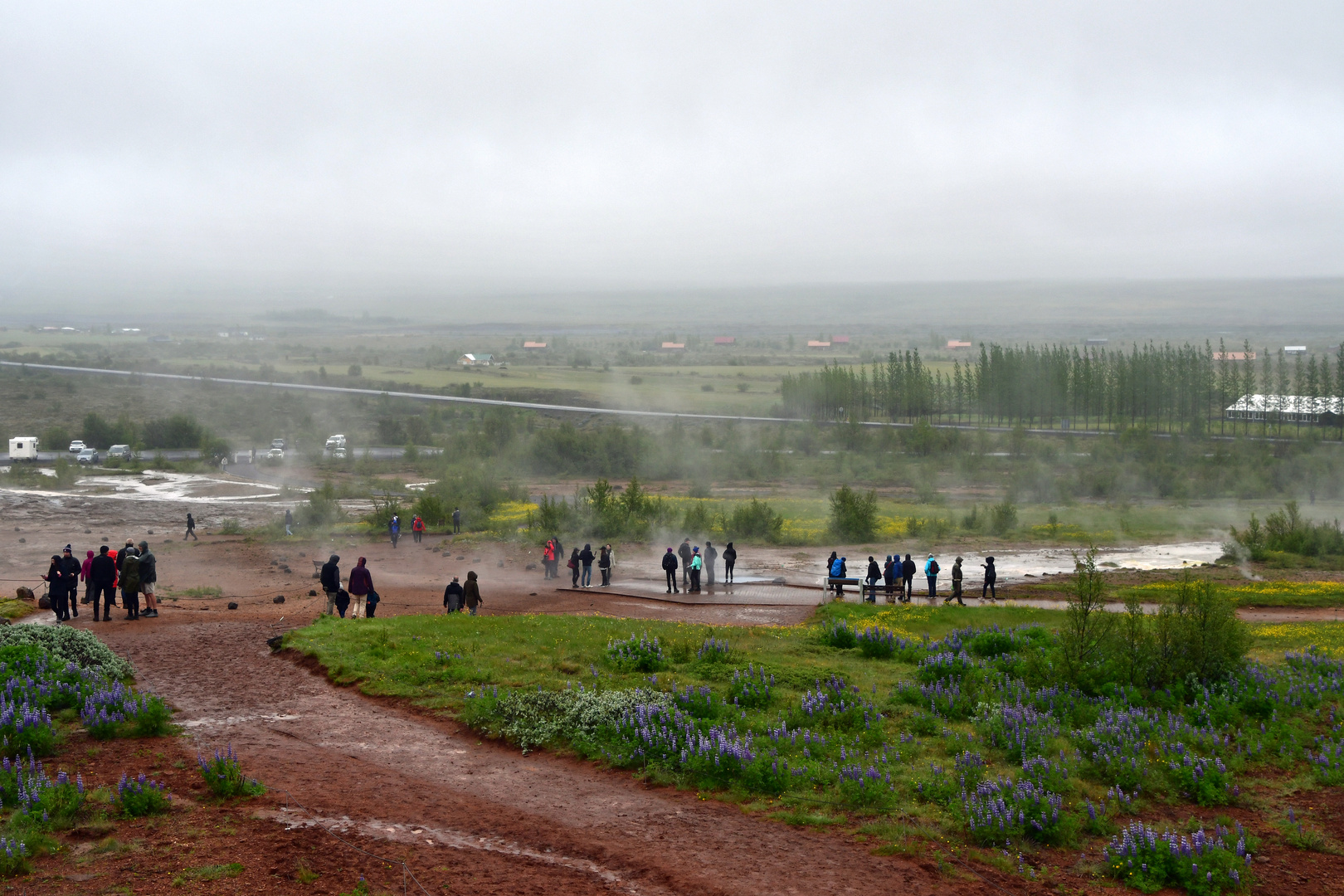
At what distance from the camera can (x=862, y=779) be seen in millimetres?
10336

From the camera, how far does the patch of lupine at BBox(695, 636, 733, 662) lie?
15.5 metres

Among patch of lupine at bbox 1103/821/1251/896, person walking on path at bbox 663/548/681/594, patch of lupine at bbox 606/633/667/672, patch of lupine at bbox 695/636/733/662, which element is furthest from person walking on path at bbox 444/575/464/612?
patch of lupine at bbox 1103/821/1251/896

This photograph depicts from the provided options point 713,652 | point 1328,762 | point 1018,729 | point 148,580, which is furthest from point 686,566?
point 1328,762

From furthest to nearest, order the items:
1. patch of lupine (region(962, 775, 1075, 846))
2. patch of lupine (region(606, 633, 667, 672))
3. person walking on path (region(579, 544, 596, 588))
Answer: person walking on path (region(579, 544, 596, 588)), patch of lupine (region(606, 633, 667, 672)), patch of lupine (region(962, 775, 1075, 846))

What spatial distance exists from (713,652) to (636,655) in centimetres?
126

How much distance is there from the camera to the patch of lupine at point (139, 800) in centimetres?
890

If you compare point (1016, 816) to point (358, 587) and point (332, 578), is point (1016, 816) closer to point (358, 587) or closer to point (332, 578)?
point (358, 587)

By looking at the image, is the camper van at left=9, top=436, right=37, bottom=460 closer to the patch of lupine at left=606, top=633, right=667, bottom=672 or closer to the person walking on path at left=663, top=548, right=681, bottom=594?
the person walking on path at left=663, top=548, right=681, bottom=594

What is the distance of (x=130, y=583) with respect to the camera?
66.1 feet

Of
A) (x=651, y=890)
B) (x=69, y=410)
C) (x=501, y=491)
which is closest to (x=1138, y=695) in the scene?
(x=651, y=890)

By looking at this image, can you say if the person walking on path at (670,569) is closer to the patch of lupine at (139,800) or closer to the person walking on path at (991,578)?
the person walking on path at (991,578)

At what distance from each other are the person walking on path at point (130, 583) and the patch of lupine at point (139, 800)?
1249 cm

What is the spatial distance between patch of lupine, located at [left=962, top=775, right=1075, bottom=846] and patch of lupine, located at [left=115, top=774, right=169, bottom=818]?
7.72 meters

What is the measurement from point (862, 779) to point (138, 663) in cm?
1186
